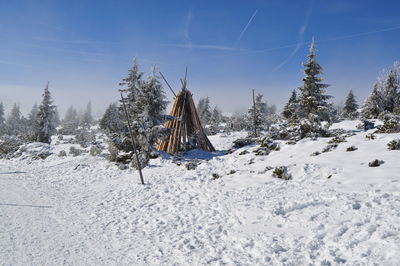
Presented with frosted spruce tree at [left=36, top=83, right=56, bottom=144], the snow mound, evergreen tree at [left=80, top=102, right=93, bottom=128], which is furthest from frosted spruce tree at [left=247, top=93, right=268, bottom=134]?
evergreen tree at [left=80, top=102, right=93, bottom=128]

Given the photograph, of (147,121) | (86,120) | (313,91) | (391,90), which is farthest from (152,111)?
(86,120)

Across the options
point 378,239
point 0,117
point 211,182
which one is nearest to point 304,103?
point 211,182

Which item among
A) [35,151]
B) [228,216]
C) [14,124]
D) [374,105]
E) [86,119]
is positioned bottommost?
[228,216]

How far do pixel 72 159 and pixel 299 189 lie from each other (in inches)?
741

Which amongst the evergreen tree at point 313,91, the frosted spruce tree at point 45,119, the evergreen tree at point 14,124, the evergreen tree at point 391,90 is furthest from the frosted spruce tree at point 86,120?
the evergreen tree at point 391,90

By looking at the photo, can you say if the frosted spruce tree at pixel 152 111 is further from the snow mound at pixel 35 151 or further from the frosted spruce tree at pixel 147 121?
the snow mound at pixel 35 151

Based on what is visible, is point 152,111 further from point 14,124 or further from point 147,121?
point 14,124

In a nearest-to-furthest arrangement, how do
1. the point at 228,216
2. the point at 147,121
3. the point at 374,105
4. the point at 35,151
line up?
1. the point at 228,216
2. the point at 147,121
3. the point at 35,151
4. the point at 374,105

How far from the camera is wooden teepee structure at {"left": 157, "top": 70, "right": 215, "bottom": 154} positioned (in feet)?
68.2

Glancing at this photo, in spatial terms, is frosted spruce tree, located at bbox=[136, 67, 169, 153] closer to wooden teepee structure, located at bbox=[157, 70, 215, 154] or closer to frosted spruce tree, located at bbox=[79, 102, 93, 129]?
wooden teepee structure, located at bbox=[157, 70, 215, 154]

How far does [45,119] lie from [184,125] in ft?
73.4

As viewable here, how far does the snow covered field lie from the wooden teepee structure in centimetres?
667

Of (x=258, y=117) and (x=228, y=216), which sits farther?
(x=258, y=117)

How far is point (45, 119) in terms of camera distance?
109 ft
